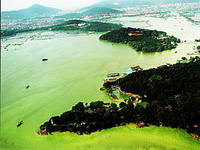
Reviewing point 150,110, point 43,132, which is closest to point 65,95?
point 43,132

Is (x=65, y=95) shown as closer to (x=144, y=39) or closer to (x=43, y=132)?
(x=43, y=132)

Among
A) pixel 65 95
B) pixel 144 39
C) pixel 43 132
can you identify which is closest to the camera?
pixel 43 132

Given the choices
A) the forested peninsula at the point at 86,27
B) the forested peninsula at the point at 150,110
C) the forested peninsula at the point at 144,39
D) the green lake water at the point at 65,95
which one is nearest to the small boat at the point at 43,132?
the forested peninsula at the point at 150,110

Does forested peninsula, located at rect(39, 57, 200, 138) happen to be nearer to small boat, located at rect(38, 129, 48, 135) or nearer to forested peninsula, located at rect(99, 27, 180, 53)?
small boat, located at rect(38, 129, 48, 135)

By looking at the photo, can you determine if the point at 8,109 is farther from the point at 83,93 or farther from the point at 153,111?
the point at 153,111

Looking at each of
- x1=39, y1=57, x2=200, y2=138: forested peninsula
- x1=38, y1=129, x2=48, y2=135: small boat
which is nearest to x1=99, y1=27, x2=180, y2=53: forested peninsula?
x1=39, y1=57, x2=200, y2=138: forested peninsula
